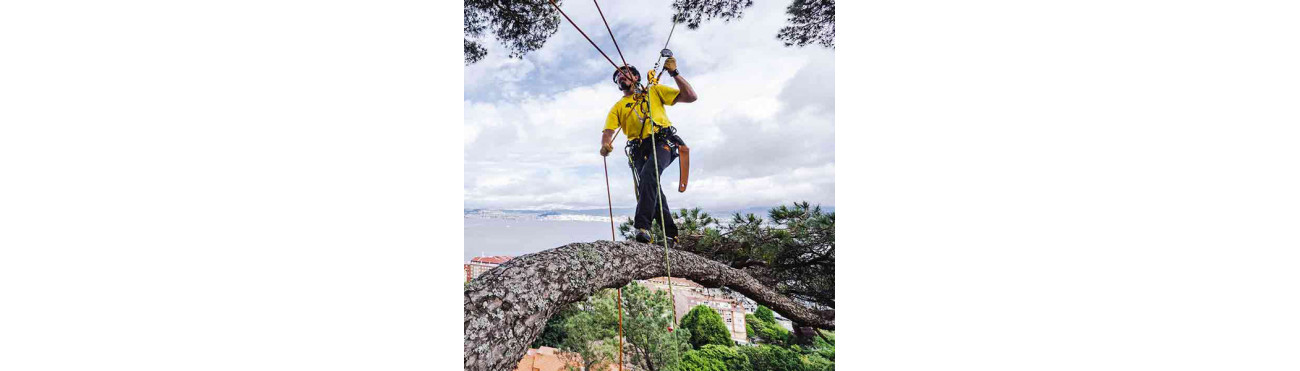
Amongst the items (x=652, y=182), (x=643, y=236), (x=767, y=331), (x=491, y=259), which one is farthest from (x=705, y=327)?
(x=491, y=259)

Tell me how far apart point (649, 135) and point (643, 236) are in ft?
0.94

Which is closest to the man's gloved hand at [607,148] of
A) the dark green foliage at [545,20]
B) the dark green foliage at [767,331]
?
the dark green foliage at [545,20]

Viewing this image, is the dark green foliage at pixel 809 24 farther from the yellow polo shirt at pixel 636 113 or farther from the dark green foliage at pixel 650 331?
the dark green foliage at pixel 650 331

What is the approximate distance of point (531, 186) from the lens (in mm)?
1902

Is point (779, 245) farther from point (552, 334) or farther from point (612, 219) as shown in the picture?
point (552, 334)

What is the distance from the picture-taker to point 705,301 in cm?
Answer: 168

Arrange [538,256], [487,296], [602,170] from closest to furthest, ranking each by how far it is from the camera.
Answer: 1. [487,296]
2. [538,256]
3. [602,170]

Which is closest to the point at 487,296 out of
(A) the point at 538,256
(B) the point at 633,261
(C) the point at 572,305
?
(A) the point at 538,256

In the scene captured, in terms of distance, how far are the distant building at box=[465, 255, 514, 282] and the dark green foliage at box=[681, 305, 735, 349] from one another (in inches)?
22.6

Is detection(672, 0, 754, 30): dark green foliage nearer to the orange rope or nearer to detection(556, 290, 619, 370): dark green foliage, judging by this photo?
the orange rope

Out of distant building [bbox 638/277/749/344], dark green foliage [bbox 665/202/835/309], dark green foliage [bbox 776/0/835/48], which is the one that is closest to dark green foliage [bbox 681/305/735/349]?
distant building [bbox 638/277/749/344]

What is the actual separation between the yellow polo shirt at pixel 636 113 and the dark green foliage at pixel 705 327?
51 cm

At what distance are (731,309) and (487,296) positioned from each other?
67 centimetres
